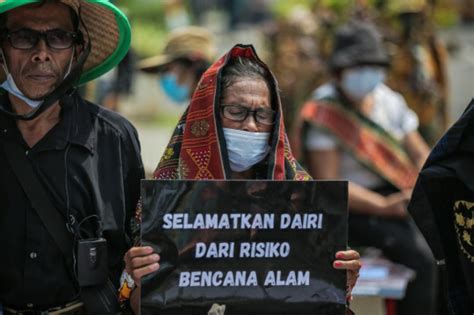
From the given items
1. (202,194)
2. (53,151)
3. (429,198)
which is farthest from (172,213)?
(429,198)

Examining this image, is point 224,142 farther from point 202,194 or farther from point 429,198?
point 429,198

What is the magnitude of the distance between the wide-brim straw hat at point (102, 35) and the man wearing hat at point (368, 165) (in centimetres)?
237

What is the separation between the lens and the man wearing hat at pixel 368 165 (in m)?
6.63

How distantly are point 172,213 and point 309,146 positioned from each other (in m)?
3.26

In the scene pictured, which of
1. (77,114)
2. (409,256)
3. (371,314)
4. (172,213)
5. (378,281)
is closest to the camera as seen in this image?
(172,213)

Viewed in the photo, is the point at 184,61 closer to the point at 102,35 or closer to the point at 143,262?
the point at 102,35

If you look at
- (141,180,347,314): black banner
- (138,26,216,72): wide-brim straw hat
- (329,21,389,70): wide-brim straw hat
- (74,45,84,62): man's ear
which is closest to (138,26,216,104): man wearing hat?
(138,26,216,72): wide-brim straw hat

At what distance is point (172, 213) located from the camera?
137 inches

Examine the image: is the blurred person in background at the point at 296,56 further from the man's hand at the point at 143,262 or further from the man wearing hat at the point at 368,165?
the man's hand at the point at 143,262

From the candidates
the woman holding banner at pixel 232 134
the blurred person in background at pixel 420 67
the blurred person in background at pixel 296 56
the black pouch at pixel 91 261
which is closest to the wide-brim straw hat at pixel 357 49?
the blurred person in background at pixel 420 67

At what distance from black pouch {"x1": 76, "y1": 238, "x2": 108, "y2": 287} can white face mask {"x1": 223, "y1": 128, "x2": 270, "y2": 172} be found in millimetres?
529

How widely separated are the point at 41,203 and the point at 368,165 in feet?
10.4

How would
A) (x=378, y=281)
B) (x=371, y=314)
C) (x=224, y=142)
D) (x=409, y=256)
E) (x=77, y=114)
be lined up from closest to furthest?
(x=224, y=142), (x=77, y=114), (x=371, y=314), (x=378, y=281), (x=409, y=256)

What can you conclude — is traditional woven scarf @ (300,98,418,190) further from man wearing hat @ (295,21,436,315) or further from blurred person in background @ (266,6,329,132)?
blurred person in background @ (266,6,329,132)
